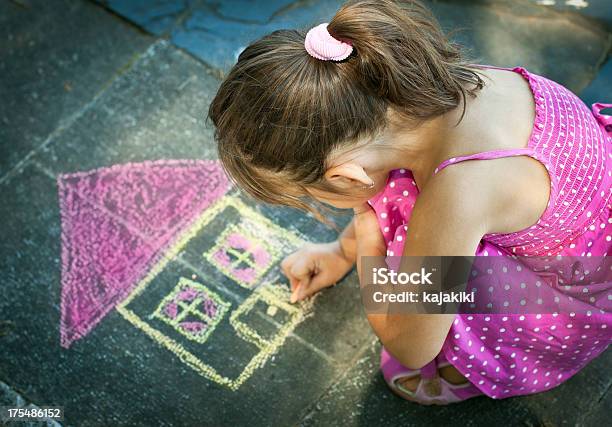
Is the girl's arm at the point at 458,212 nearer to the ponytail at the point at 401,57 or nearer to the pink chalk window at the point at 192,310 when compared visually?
the ponytail at the point at 401,57

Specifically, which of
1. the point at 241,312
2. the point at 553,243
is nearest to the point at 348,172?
the point at 553,243

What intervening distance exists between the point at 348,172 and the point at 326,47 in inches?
9.3

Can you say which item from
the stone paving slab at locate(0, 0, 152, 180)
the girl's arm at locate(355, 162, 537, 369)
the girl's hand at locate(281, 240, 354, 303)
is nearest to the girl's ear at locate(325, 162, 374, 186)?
the girl's arm at locate(355, 162, 537, 369)

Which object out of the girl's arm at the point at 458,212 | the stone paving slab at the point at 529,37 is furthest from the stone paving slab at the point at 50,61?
the girl's arm at the point at 458,212

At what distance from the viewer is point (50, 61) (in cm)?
255

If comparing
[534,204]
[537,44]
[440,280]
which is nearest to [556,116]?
[534,204]

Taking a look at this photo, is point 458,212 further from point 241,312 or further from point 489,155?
point 241,312

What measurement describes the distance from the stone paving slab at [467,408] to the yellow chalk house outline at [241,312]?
20cm

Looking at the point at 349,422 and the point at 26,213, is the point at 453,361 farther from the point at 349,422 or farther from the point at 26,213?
the point at 26,213

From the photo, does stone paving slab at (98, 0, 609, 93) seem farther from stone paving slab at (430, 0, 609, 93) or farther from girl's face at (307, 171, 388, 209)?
girl's face at (307, 171, 388, 209)

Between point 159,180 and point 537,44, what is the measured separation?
138 cm

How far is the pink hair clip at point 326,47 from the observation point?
4.22 feet

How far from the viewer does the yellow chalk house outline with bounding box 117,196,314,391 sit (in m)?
1.94

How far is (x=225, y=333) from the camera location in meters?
2.00
